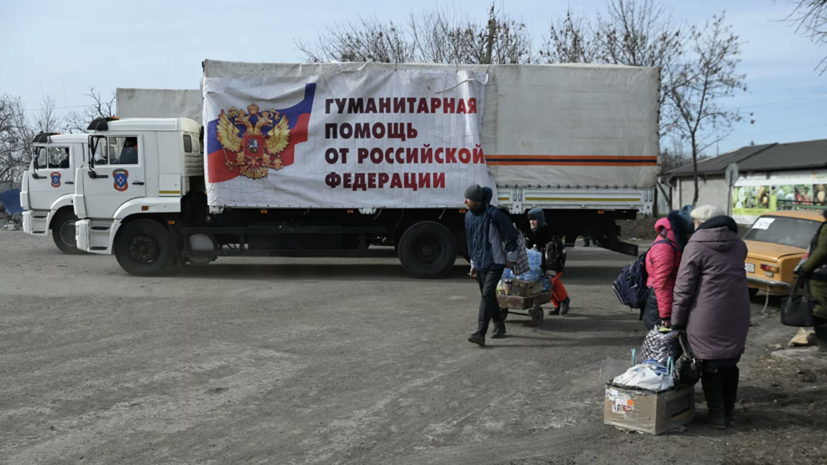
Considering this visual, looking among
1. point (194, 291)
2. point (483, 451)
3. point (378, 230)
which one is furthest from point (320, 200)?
point (483, 451)

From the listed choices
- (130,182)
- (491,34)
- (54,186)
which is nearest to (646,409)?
(130,182)

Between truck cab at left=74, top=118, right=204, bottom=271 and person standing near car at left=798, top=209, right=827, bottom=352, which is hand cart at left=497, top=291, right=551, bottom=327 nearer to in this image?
person standing near car at left=798, top=209, right=827, bottom=352

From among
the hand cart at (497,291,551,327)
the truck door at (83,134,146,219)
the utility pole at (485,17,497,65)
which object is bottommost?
the hand cart at (497,291,551,327)

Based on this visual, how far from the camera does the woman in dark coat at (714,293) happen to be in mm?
4828

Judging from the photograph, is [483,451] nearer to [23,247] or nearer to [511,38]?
[23,247]

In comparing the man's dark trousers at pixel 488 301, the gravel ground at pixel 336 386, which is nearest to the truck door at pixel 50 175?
the gravel ground at pixel 336 386

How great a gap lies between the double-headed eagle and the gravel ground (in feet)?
9.15

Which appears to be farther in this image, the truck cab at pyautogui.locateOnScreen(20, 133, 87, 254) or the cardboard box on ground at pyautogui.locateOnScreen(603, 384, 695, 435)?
the truck cab at pyautogui.locateOnScreen(20, 133, 87, 254)

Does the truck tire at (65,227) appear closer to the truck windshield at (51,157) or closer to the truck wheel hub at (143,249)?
the truck windshield at (51,157)

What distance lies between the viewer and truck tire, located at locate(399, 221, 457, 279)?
518 inches

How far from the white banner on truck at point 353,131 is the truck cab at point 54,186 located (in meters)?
6.23

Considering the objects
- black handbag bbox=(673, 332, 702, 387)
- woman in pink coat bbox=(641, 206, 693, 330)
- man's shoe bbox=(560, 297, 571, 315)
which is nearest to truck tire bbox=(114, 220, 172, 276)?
man's shoe bbox=(560, 297, 571, 315)

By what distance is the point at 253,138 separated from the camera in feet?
42.1

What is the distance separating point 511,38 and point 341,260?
47.0 ft
